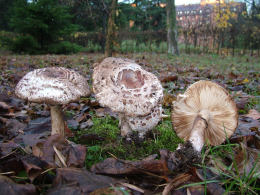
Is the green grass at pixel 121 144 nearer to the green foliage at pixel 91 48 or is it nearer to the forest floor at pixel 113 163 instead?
the forest floor at pixel 113 163

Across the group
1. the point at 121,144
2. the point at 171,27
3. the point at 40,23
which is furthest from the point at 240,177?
the point at 171,27

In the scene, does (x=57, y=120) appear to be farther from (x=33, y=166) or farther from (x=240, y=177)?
(x=240, y=177)

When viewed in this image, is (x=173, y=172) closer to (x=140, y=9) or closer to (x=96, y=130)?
(x=96, y=130)

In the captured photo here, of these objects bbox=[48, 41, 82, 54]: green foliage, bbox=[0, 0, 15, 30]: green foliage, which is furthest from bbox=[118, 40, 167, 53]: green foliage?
bbox=[0, 0, 15, 30]: green foliage

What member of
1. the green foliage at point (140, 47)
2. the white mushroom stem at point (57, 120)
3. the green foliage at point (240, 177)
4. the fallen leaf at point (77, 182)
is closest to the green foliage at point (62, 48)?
the green foliage at point (140, 47)

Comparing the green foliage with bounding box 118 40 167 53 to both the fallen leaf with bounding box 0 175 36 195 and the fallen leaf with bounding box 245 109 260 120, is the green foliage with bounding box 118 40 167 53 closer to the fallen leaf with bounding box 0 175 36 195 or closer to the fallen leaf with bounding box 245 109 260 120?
the fallen leaf with bounding box 245 109 260 120

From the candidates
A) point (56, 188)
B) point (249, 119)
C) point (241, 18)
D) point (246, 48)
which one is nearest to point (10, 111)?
point (56, 188)
